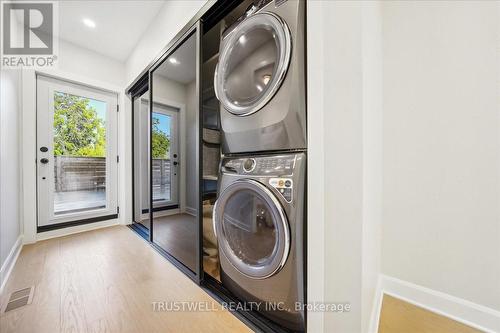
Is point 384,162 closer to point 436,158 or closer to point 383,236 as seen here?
point 436,158

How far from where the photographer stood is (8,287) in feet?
4.66

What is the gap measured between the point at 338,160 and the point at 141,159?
2691 mm

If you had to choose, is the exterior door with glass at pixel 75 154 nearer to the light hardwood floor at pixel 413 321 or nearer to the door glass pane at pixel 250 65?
the door glass pane at pixel 250 65

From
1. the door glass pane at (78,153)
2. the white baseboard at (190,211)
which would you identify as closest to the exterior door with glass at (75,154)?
the door glass pane at (78,153)

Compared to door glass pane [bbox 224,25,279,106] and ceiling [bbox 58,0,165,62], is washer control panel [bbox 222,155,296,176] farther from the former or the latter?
ceiling [bbox 58,0,165,62]

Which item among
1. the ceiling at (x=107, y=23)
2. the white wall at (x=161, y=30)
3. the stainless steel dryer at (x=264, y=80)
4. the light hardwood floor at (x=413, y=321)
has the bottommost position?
the light hardwood floor at (x=413, y=321)

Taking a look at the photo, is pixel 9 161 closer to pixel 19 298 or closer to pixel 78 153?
pixel 78 153

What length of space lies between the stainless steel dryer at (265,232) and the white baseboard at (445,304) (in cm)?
87

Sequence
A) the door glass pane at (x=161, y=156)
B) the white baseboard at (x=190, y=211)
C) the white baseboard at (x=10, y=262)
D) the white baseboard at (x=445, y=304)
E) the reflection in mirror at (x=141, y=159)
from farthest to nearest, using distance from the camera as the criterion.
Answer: the reflection in mirror at (x=141, y=159) → the door glass pane at (x=161, y=156) → the white baseboard at (x=190, y=211) → the white baseboard at (x=10, y=262) → the white baseboard at (x=445, y=304)

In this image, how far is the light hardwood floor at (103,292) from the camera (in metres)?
1.08

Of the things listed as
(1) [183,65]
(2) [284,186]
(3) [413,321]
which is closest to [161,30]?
(1) [183,65]

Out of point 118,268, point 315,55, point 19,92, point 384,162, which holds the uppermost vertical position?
point 19,92

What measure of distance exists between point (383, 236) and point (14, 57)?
13.2 feet

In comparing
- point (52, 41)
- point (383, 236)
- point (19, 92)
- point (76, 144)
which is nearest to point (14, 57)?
point (19, 92)
